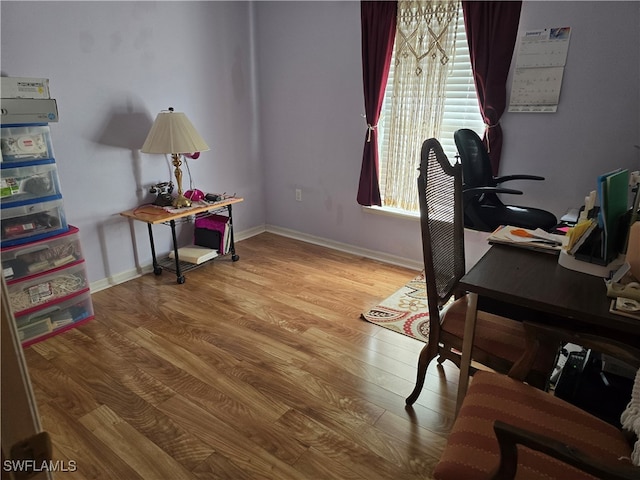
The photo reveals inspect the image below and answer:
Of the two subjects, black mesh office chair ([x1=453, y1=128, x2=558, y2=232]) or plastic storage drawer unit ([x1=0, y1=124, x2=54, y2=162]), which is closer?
plastic storage drawer unit ([x1=0, y1=124, x2=54, y2=162])

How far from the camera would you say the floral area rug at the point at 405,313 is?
247 centimetres

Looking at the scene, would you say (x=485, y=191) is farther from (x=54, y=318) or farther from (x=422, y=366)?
(x=54, y=318)

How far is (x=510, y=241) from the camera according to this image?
1633mm

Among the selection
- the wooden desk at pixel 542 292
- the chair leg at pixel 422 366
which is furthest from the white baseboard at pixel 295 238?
the wooden desk at pixel 542 292

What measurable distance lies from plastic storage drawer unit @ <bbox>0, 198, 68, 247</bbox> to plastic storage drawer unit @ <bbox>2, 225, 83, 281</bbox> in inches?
1.5

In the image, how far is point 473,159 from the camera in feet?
9.09

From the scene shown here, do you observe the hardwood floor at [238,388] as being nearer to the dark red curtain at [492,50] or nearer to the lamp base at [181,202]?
the lamp base at [181,202]

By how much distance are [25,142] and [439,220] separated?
2.14 meters

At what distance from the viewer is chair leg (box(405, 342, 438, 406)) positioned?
170 centimetres

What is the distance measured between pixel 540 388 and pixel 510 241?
55 centimetres

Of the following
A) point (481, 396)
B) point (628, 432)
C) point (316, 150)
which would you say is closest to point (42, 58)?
point (316, 150)

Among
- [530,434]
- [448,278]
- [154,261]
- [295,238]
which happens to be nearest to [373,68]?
[295,238]

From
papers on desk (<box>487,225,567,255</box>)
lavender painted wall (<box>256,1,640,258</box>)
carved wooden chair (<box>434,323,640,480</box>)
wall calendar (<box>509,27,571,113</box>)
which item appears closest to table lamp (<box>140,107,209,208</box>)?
lavender painted wall (<box>256,1,640,258</box>)

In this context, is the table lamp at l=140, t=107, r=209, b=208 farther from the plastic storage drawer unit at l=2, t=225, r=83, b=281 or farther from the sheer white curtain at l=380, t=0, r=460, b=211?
the sheer white curtain at l=380, t=0, r=460, b=211
